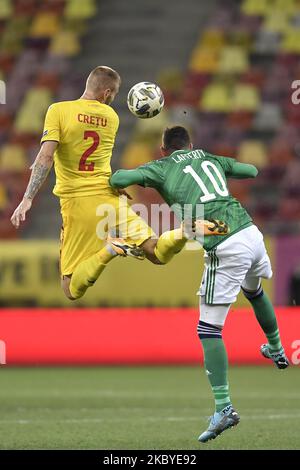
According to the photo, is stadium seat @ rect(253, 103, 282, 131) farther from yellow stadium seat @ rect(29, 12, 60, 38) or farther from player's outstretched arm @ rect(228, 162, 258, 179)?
player's outstretched arm @ rect(228, 162, 258, 179)

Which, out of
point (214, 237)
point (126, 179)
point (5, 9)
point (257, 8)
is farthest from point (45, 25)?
point (214, 237)

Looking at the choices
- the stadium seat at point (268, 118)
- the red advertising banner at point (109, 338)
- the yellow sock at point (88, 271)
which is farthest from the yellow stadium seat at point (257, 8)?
the yellow sock at point (88, 271)

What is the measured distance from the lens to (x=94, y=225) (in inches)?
361

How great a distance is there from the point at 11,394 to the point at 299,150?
6.89 metres

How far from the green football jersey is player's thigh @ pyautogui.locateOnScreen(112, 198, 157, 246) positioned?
2.25 ft

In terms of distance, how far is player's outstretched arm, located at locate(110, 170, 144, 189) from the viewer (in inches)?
327

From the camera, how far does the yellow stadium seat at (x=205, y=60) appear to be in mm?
19234

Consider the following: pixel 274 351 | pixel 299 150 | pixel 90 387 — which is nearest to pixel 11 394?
pixel 90 387

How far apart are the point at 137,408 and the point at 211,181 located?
361 centimetres

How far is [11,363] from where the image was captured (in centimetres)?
1452

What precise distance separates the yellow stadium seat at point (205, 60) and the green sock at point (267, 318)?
10742 mm

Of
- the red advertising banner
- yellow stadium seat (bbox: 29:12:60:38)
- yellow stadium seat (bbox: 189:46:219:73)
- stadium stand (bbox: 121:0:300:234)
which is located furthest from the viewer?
yellow stadium seat (bbox: 29:12:60:38)

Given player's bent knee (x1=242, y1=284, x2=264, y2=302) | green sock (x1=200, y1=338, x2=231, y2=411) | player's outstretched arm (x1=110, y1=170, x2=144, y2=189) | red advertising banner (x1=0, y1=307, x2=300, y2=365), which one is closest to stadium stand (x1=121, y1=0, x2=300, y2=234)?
red advertising banner (x1=0, y1=307, x2=300, y2=365)
